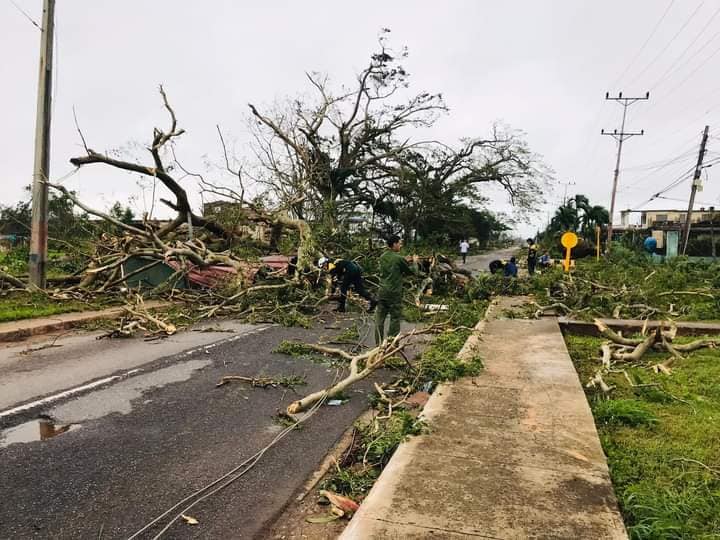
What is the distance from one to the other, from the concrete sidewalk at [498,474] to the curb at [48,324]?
7.10m

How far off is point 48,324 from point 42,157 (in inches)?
174

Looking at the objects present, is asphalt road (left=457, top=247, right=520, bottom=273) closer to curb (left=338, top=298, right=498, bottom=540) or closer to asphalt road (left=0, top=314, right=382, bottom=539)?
curb (left=338, top=298, right=498, bottom=540)

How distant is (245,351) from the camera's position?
7.50m

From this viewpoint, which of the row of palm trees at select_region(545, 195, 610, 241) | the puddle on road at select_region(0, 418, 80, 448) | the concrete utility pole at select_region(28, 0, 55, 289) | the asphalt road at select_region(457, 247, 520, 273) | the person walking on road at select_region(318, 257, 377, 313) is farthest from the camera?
the row of palm trees at select_region(545, 195, 610, 241)

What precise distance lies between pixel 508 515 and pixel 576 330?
7.36 metres

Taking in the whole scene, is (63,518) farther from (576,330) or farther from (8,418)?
(576,330)

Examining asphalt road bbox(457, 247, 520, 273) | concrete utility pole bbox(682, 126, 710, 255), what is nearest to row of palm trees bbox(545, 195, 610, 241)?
asphalt road bbox(457, 247, 520, 273)

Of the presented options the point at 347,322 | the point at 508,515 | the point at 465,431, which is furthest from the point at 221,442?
the point at 347,322

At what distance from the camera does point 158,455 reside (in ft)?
12.8

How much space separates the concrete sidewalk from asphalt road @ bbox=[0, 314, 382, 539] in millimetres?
782

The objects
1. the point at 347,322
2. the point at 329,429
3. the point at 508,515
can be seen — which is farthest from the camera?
the point at 347,322

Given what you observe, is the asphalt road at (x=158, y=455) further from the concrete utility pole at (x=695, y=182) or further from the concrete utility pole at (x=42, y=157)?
the concrete utility pole at (x=695, y=182)

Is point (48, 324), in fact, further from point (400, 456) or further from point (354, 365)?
point (400, 456)

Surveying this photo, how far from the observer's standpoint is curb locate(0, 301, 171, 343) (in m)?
8.43
